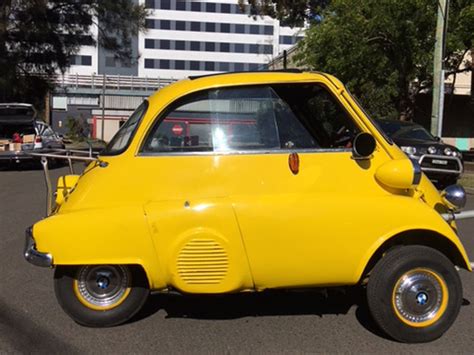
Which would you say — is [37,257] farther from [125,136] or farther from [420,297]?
[420,297]

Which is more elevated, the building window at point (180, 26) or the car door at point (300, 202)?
the building window at point (180, 26)

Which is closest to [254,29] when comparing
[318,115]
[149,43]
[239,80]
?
[149,43]

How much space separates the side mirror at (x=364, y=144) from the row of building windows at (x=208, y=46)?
7847cm

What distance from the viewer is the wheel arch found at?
13.6 feet

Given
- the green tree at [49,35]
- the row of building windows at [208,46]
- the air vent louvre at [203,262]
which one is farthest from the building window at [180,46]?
the air vent louvre at [203,262]

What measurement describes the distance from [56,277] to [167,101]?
5.09ft

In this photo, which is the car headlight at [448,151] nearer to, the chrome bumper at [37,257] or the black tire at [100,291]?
the black tire at [100,291]

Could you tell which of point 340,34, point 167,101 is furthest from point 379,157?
point 340,34

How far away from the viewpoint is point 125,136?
451 centimetres

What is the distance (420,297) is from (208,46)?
3228 inches

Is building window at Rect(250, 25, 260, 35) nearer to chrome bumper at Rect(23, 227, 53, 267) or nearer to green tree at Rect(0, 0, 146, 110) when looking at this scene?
green tree at Rect(0, 0, 146, 110)

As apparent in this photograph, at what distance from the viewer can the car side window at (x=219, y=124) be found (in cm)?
425

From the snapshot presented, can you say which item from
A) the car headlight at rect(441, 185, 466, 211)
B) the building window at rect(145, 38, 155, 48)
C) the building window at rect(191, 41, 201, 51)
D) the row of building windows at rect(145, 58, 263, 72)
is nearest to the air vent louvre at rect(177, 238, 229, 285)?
the car headlight at rect(441, 185, 466, 211)

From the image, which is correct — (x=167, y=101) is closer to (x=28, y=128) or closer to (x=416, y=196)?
(x=416, y=196)
